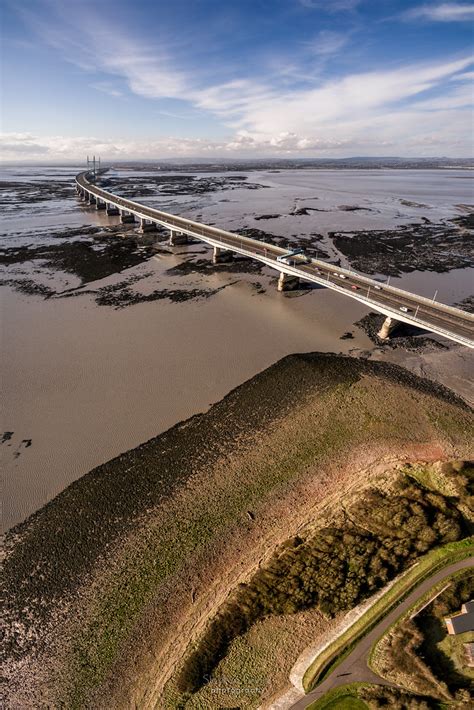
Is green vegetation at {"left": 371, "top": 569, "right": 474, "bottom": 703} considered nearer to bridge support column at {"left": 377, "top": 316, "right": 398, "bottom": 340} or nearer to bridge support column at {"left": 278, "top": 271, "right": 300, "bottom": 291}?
bridge support column at {"left": 377, "top": 316, "right": 398, "bottom": 340}

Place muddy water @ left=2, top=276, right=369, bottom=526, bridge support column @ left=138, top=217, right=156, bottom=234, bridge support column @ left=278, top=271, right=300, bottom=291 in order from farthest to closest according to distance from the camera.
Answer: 1. bridge support column @ left=138, top=217, right=156, bottom=234
2. bridge support column @ left=278, top=271, right=300, bottom=291
3. muddy water @ left=2, top=276, right=369, bottom=526

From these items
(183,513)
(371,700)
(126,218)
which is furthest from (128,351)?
(126,218)

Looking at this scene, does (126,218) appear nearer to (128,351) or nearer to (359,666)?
(128,351)

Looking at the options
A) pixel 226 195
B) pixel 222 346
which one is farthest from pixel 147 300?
pixel 226 195

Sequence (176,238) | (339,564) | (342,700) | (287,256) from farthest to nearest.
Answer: (176,238) < (287,256) < (339,564) < (342,700)

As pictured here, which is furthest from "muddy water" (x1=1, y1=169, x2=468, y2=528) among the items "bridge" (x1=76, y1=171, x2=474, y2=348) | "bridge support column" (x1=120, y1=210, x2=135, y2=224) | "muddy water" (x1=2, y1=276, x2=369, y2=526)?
"bridge support column" (x1=120, y1=210, x2=135, y2=224)

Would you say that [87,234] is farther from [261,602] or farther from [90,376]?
[261,602]
